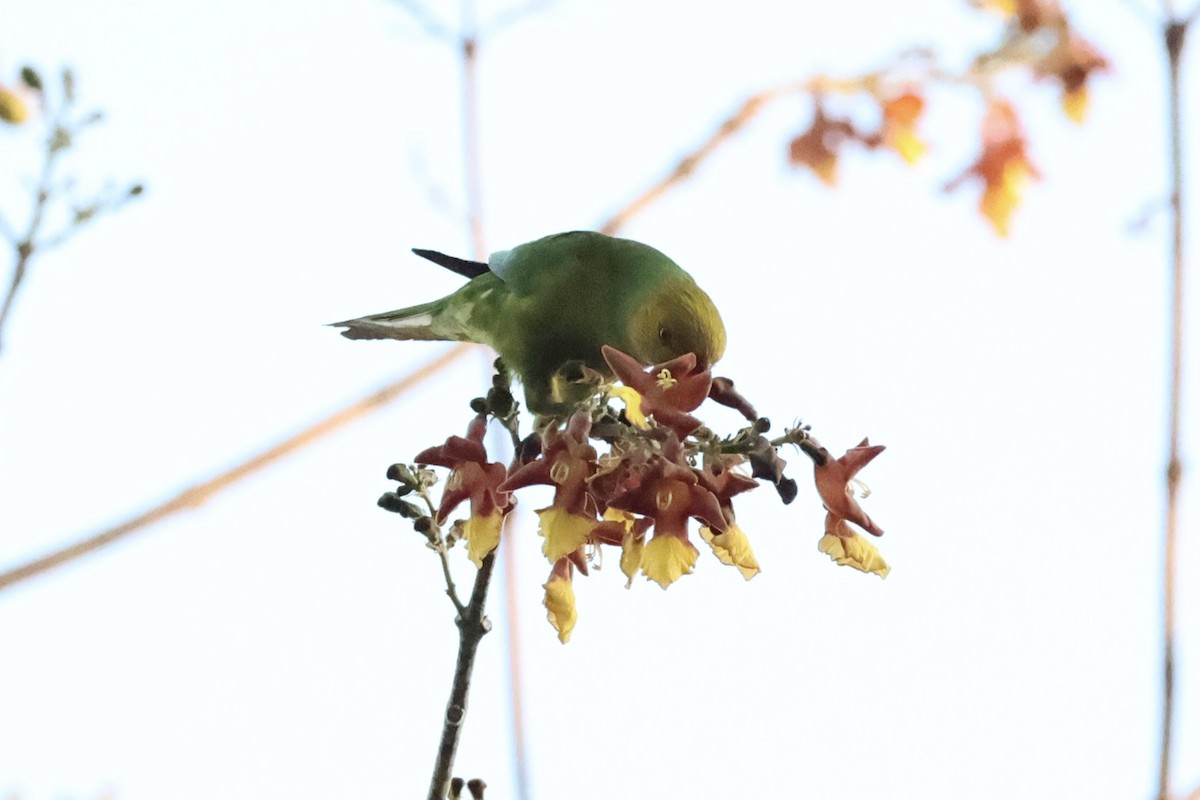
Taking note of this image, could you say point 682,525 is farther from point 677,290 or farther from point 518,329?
point 518,329

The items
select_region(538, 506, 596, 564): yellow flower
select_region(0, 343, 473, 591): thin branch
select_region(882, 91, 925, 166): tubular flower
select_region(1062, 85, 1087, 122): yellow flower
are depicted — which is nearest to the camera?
select_region(538, 506, 596, 564): yellow flower

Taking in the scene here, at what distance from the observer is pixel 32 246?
7.19ft

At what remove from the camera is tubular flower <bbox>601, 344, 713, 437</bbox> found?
1.95 metres

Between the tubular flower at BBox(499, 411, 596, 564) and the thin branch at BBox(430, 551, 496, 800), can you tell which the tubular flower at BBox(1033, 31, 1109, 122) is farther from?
the thin branch at BBox(430, 551, 496, 800)

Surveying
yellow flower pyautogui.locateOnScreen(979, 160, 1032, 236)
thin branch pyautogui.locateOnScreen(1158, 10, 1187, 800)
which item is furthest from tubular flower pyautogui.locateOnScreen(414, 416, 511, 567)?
yellow flower pyautogui.locateOnScreen(979, 160, 1032, 236)

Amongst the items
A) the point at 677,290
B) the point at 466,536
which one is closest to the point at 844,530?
the point at 466,536

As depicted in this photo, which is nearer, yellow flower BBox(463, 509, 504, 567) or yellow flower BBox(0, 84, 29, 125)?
yellow flower BBox(463, 509, 504, 567)

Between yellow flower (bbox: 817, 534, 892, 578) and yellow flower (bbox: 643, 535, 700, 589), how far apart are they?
0.32 metres

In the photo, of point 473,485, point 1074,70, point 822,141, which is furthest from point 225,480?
point 1074,70

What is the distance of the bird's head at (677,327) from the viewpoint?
2.96m

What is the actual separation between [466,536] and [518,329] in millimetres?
1606

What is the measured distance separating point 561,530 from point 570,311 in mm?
1531

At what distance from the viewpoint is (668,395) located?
198cm

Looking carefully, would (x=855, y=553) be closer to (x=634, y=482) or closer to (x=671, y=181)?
(x=634, y=482)
